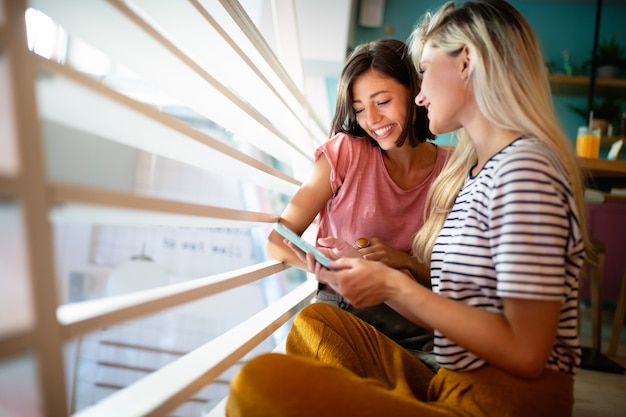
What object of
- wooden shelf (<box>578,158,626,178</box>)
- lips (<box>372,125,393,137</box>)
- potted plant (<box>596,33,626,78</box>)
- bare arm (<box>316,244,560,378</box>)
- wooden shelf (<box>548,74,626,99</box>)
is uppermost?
potted plant (<box>596,33,626,78</box>)

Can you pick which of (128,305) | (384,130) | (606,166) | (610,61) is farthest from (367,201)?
(610,61)

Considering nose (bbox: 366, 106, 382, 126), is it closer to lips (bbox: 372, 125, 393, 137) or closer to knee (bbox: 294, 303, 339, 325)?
lips (bbox: 372, 125, 393, 137)

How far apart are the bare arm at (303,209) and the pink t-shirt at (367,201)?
3cm

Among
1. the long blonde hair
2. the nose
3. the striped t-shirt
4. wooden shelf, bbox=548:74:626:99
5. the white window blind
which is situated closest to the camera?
the white window blind

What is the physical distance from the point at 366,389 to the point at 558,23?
4.45 m

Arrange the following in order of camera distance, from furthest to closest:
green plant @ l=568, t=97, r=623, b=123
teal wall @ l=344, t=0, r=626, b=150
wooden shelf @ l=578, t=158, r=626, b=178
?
teal wall @ l=344, t=0, r=626, b=150 < green plant @ l=568, t=97, r=623, b=123 < wooden shelf @ l=578, t=158, r=626, b=178

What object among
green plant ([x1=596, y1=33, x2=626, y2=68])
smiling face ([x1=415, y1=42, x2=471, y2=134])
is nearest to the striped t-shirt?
smiling face ([x1=415, y1=42, x2=471, y2=134])

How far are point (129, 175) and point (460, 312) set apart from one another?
310cm

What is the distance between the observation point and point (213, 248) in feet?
11.1

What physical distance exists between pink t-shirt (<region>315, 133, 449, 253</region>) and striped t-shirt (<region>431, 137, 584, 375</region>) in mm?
471

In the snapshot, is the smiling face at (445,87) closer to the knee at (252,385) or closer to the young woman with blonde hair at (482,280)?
the young woman with blonde hair at (482,280)

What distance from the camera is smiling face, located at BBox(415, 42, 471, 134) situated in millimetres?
912

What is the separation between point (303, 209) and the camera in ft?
4.18

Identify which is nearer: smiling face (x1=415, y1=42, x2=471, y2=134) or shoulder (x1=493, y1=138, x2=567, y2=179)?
shoulder (x1=493, y1=138, x2=567, y2=179)
